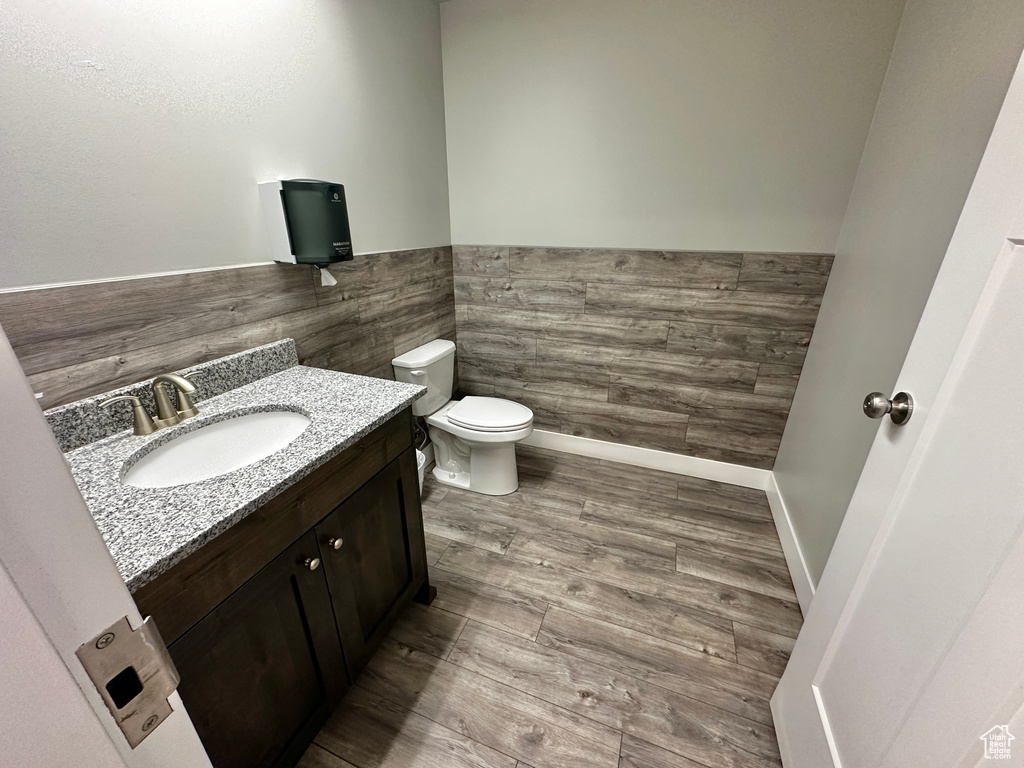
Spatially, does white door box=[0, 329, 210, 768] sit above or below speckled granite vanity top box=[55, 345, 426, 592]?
above

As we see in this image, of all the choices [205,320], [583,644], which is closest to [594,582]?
[583,644]

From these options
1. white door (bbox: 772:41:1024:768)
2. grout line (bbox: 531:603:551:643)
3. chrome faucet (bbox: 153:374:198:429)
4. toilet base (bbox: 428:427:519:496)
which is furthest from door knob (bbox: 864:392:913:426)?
chrome faucet (bbox: 153:374:198:429)

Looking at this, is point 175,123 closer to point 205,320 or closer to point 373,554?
point 205,320

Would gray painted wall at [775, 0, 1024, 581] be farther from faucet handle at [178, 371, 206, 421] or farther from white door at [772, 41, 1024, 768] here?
faucet handle at [178, 371, 206, 421]

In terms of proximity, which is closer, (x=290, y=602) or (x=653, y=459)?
(x=290, y=602)

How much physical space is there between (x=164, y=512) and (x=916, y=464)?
137 centimetres

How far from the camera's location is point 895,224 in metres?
1.33

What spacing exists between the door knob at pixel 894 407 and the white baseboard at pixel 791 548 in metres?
0.83

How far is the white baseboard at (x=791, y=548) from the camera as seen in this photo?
157 centimetres

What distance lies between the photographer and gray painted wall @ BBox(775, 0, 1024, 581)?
1045 mm

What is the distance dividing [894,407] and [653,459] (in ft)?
5.36

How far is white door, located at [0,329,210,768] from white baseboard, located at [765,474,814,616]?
1.71m
